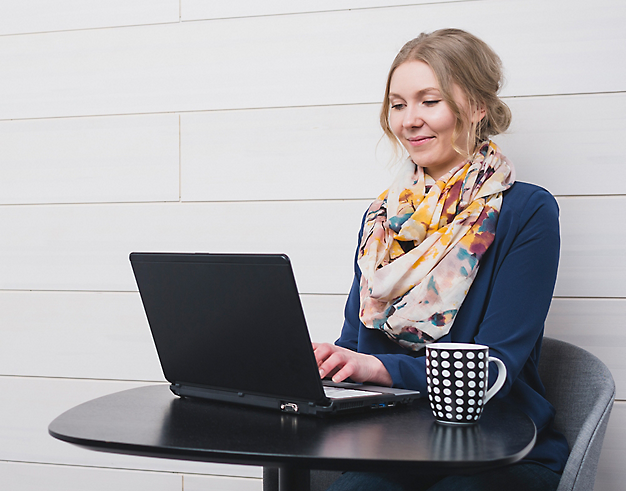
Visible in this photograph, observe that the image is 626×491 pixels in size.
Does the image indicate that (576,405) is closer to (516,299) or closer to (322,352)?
(516,299)

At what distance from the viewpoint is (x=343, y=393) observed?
984mm

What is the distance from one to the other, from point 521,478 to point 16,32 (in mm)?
2039

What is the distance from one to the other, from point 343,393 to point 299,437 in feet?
0.61

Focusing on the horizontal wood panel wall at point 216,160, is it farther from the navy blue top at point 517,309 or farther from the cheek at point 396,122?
the navy blue top at point 517,309

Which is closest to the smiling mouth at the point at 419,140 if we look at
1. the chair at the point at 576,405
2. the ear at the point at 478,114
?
the ear at the point at 478,114

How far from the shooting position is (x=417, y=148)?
4.87 ft

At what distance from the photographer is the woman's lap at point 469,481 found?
3.42 feet

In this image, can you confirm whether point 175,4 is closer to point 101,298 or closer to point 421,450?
point 101,298

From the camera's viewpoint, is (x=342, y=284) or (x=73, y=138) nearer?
(x=342, y=284)

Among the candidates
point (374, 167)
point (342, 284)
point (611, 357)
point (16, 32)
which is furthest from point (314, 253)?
point (16, 32)

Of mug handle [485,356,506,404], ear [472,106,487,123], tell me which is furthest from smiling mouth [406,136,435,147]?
mug handle [485,356,506,404]

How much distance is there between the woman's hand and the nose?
60 centimetres

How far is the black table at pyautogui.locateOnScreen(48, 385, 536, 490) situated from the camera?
72 cm

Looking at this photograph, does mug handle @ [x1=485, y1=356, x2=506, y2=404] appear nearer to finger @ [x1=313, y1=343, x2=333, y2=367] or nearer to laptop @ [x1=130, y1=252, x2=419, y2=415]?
laptop @ [x1=130, y1=252, x2=419, y2=415]
